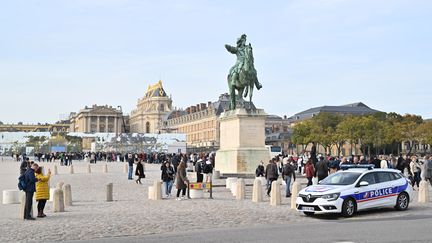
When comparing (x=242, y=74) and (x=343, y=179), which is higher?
(x=242, y=74)

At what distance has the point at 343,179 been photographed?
1806 cm

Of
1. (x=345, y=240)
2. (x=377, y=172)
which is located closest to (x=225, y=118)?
(x=377, y=172)

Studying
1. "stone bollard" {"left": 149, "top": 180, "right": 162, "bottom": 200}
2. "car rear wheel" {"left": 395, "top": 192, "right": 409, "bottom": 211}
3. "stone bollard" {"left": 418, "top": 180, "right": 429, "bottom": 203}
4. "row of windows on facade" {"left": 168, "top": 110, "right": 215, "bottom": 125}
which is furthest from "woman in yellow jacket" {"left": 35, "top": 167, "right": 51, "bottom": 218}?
"row of windows on facade" {"left": 168, "top": 110, "right": 215, "bottom": 125}

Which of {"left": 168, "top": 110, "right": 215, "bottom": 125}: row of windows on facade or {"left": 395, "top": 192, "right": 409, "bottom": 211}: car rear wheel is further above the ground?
{"left": 168, "top": 110, "right": 215, "bottom": 125}: row of windows on facade

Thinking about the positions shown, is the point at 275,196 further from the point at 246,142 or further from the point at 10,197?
the point at 246,142

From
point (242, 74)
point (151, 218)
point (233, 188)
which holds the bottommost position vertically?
point (151, 218)

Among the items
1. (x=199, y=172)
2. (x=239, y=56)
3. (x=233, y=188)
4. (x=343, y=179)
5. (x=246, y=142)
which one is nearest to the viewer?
(x=343, y=179)

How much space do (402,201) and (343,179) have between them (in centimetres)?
223

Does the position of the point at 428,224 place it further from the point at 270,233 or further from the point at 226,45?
the point at 226,45

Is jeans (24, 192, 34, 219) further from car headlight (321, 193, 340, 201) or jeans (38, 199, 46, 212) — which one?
car headlight (321, 193, 340, 201)

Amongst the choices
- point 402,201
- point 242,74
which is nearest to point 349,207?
point 402,201

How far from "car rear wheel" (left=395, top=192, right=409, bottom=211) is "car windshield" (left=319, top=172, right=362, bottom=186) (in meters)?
1.77

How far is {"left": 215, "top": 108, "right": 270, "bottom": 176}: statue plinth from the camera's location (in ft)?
107

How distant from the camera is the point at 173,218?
16.7m
